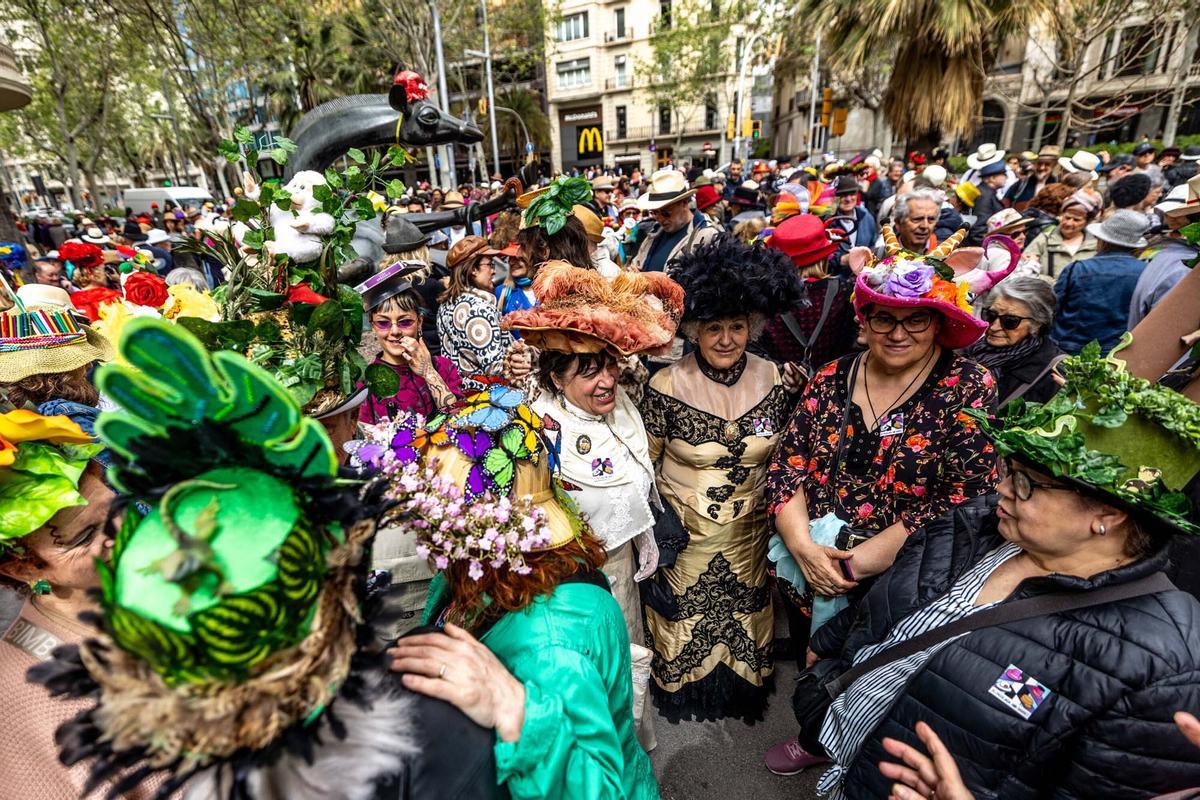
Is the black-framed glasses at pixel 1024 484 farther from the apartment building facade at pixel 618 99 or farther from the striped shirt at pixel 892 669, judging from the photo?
the apartment building facade at pixel 618 99

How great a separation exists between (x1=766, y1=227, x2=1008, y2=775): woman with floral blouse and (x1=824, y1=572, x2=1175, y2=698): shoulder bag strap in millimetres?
533

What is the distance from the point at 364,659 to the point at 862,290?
2.28 metres

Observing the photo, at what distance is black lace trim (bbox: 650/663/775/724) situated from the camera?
293cm

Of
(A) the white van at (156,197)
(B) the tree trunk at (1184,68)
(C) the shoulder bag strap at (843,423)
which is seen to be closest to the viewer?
(C) the shoulder bag strap at (843,423)

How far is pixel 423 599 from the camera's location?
8.20ft

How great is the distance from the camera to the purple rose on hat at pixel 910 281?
7.30 feet

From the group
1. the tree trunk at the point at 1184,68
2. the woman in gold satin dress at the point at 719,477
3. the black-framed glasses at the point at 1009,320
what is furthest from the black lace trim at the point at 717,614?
the tree trunk at the point at 1184,68

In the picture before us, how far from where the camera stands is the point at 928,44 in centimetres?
1336

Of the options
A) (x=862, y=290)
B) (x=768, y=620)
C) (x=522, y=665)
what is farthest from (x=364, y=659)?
(x=768, y=620)

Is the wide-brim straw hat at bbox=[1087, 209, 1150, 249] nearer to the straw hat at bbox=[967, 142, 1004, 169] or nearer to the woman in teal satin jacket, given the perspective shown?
the woman in teal satin jacket

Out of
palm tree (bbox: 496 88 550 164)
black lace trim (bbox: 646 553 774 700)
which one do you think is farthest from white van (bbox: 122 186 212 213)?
black lace trim (bbox: 646 553 774 700)

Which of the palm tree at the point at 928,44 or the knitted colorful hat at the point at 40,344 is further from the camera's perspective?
the palm tree at the point at 928,44

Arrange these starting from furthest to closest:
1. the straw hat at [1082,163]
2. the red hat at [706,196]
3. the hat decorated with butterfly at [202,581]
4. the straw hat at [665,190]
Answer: the straw hat at [1082,163]
the red hat at [706,196]
the straw hat at [665,190]
the hat decorated with butterfly at [202,581]

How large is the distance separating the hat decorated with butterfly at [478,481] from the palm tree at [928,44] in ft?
51.3
